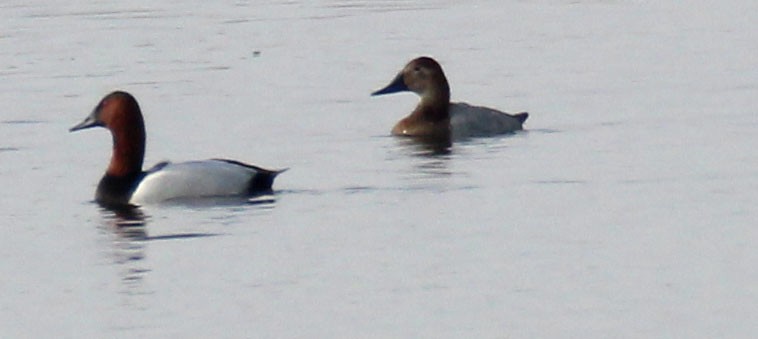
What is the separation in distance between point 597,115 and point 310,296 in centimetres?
847

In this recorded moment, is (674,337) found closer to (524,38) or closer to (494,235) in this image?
(494,235)

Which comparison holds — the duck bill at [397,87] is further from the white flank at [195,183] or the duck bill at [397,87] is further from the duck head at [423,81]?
the white flank at [195,183]

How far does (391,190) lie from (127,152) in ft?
6.24

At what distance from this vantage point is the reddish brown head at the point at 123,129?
53.2ft

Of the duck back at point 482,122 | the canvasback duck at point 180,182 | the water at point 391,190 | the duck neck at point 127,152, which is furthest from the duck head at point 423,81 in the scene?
the canvasback duck at point 180,182

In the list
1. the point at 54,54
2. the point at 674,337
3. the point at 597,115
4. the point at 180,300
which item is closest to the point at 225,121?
the point at 597,115

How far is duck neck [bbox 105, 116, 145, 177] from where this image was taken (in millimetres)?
16188

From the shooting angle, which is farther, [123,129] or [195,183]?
[123,129]

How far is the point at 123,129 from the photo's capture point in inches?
647

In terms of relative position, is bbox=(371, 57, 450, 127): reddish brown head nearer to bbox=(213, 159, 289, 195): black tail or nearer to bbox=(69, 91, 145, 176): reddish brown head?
bbox=(69, 91, 145, 176): reddish brown head

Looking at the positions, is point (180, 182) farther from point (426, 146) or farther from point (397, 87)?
point (397, 87)

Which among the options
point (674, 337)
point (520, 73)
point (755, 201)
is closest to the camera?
point (674, 337)

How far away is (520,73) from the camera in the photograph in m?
23.8

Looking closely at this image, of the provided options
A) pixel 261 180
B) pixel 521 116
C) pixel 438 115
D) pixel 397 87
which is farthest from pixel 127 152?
pixel 397 87
